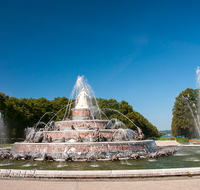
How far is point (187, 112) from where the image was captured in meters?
53.1

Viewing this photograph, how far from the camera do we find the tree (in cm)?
5150

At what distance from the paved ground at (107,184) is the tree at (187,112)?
49229 millimetres

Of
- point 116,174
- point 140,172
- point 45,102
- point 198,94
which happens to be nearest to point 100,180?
point 116,174

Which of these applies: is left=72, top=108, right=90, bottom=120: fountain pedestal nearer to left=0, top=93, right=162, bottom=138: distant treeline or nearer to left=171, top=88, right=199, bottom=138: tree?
left=0, top=93, right=162, bottom=138: distant treeline

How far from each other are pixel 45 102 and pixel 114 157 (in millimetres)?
55131

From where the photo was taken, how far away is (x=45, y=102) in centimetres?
6431

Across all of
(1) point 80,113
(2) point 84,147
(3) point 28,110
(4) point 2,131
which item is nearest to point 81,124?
(1) point 80,113

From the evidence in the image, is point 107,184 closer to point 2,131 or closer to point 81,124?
point 81,124

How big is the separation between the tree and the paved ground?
49.2 meters

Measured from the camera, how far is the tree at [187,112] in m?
51.5

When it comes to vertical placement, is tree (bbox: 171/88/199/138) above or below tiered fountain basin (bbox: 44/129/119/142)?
above

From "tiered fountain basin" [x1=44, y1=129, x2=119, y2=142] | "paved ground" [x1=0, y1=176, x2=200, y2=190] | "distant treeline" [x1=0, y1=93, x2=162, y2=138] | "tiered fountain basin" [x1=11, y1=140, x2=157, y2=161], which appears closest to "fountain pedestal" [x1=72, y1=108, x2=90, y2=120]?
"tiered fountain basin" [x1=44, y1=129, x2=119, y2=142]

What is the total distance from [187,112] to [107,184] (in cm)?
5295

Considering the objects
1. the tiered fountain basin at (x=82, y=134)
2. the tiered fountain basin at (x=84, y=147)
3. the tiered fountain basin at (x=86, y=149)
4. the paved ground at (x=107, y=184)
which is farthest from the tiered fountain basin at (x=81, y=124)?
the paved ground at (x=107, y=184)
